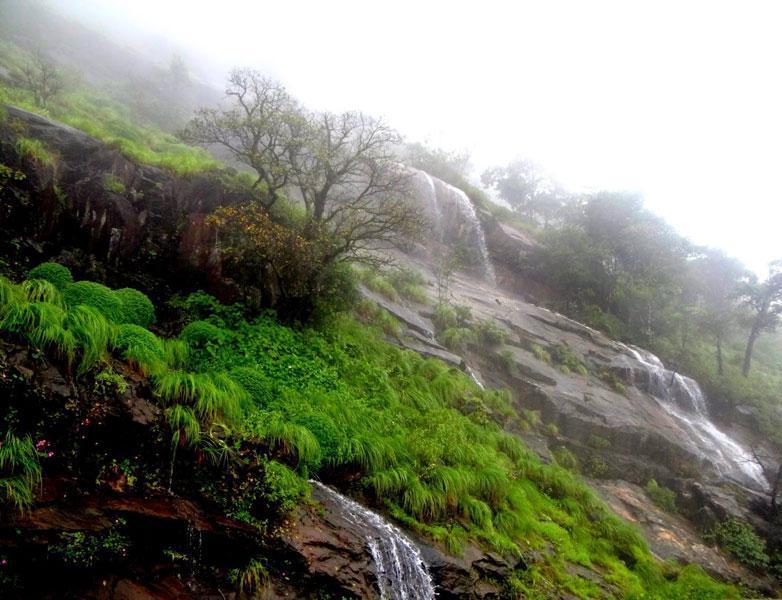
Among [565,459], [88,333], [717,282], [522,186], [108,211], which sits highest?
[522,186]

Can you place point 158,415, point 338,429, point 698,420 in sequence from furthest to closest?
point 698,420 → point 338,429 → point 158,415

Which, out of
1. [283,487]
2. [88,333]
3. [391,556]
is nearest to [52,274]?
[88,333]

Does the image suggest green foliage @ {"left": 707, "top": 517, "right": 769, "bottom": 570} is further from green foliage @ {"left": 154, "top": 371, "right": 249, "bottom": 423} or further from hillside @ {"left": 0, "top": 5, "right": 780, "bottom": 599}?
green foliage @ {"left": 154, "top": 371, "right": 249, "bottom": 423}

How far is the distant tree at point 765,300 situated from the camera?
76.7ft

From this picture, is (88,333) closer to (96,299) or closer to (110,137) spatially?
(96,299)

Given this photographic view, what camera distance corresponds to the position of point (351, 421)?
25.1 ft

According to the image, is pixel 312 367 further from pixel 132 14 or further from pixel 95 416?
pixel 132 14

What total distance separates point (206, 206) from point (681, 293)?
Answer: 26846 mm

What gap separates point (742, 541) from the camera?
1128 cm

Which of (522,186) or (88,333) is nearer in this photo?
(88,333)

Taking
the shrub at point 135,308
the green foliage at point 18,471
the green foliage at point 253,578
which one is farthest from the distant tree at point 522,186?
the green foliage at point 18,471

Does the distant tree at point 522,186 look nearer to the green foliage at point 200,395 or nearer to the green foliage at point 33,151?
the green foliage at point 33,151

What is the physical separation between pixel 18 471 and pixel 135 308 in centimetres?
366

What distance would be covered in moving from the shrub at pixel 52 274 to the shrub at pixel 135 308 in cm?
73
